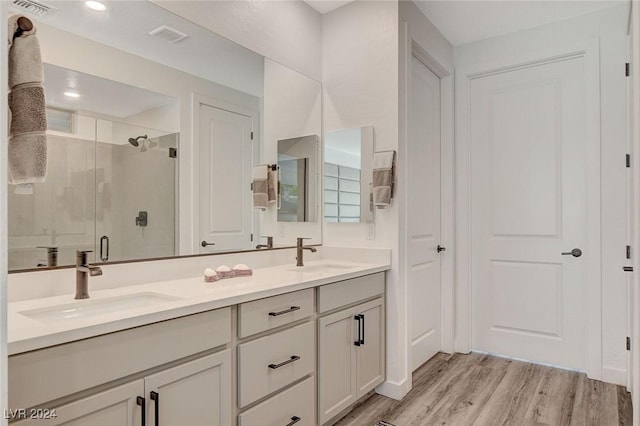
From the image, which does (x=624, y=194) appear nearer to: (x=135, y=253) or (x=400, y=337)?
(x=400, y=337)

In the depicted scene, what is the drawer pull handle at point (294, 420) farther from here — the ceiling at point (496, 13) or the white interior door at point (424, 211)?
the ceiling at point (496, 13)

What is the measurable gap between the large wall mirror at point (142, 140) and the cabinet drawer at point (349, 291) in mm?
639

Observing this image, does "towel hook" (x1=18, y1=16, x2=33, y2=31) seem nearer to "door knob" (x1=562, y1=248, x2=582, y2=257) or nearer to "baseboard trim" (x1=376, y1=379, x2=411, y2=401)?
"baseboard trim" (x1=376, y1=379, x2=411, y2=401)

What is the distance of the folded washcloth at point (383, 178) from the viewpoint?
2525 mm

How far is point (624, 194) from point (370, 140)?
1852mm

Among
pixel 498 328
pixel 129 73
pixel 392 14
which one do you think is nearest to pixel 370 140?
pixel 392 14

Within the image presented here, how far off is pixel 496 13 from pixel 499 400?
9.19 ft

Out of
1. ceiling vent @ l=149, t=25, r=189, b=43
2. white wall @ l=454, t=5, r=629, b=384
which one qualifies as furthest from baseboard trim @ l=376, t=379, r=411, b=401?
ceiling vent @ l=149, t=25, r=189, b=43

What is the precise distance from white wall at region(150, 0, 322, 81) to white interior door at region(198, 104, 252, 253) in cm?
49

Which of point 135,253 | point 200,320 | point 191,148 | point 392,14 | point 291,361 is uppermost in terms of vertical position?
point 392,14

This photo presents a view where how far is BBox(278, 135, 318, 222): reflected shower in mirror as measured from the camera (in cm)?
270

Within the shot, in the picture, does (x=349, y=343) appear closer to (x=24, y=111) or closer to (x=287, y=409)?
(x=287, y=409)

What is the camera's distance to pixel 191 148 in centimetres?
205

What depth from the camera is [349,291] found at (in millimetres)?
2197
